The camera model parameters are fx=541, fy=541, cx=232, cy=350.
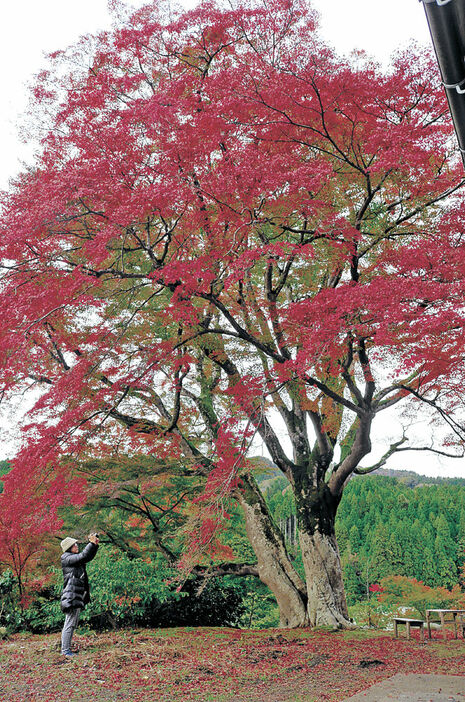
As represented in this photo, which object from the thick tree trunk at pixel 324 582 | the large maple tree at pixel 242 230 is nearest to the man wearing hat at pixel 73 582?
the large maple tree at pixel 242 230

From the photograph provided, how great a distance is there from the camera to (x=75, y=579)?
6.03 meters

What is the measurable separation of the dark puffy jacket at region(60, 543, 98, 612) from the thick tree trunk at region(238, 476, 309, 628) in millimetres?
5312

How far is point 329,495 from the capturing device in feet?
34.6

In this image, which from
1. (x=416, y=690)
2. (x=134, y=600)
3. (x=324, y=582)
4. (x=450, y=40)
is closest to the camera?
(x=450, y=40)

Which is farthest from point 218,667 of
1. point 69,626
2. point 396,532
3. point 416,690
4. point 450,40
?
point 396,532

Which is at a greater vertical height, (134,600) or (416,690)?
(134,600)

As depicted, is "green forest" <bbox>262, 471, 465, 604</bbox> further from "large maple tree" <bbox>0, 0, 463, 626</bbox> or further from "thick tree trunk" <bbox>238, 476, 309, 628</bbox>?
"large maple tree" <bbox>0, 0, 463, 626</bbox>

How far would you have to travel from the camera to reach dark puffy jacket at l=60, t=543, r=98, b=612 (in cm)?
589

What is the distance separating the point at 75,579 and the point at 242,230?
5.08m

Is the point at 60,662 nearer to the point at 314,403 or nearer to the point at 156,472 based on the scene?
the point at 156,472

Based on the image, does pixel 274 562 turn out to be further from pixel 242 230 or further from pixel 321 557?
pixel 242 230

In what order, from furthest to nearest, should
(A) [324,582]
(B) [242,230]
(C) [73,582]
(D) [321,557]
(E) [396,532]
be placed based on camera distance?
(E) [396,532] → (D) [321,557] → (A) [324,582] → (B) [242,230] → (C) [73,582]

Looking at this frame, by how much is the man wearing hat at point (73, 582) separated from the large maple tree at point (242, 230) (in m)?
2.21

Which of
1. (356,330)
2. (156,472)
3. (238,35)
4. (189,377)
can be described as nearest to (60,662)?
(156,472)
